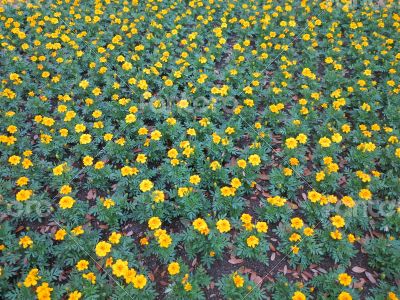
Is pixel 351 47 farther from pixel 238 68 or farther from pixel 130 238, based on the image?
pixel 130 238

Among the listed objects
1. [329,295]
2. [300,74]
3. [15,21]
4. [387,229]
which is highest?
[15,21]

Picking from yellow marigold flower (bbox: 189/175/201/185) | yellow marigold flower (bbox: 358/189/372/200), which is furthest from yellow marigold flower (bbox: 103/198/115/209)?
Result: yellow marigold flower (bbox: 358/189/372/200)

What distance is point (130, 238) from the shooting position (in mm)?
4379

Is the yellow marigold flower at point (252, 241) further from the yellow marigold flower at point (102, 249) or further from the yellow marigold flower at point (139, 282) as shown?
the yellow marigold flower at point (102, 249)

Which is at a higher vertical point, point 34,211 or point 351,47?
point 351,47

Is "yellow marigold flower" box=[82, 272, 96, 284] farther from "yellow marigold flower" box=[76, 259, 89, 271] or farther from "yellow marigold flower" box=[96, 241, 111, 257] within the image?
"yellow marigold flower" box=[96, 241, 111, 257]

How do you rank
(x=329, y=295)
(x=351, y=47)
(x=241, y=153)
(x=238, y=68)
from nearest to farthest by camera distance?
(x=329, y=295) < (x=241, y=153) < (x=238, y=68) < (x=351, y=47)

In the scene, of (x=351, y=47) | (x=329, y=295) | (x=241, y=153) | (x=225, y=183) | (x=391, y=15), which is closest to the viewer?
(x=329, y=295)

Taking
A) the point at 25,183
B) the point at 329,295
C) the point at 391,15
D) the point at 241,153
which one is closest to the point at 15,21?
the point at 25,183

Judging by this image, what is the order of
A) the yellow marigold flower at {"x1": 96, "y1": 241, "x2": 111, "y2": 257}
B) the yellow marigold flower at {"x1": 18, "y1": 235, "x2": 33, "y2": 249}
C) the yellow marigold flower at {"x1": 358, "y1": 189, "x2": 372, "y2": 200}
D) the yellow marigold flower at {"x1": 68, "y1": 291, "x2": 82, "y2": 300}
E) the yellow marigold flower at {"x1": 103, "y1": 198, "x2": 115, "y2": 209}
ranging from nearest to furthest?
the yellow marigold flower at {"x1": 68, "y1": 291, "x2": 82, "y2": 300}, the yellow marigold flower at {"x1": 96, "y1": 241, "x2": 111, "y2": 257}, the yellow marigold flower at {"x1": 18, "y1": 235, "x2": 33, "y2": 249}, the yellow marigold flower at {"x1": 103, "y1": 198, "x2": 115, "y2": 209}, the yellow marigold flower at {"x1": 358, "y1": 189, "x2": 372, "y2": 200}

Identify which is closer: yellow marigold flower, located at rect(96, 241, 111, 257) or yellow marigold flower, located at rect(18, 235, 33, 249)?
yellow marigold flower, located at rect(96, 241, 111, 257)

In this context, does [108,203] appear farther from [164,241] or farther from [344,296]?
[344,296]

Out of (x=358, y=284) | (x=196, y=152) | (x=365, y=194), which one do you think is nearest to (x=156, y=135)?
(x=196, y=152)

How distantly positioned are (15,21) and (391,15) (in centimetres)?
823
